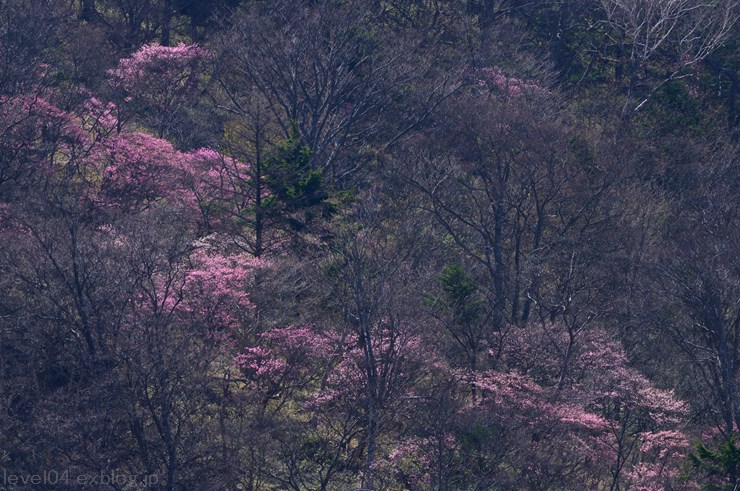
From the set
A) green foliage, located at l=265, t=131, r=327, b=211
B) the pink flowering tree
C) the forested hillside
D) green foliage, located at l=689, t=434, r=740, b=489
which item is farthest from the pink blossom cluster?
green foliage, located at l=689, t=434, r=740, b=489

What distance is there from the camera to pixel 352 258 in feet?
72.4

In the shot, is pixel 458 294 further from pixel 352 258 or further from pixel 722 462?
pixel 722 462

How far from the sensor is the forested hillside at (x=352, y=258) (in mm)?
20391

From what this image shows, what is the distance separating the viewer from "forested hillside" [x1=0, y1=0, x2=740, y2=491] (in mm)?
20391

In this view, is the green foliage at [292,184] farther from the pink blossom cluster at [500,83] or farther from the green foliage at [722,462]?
the pink blossom cluster at [500,83]

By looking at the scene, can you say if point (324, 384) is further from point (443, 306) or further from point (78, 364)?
point (78, 364)

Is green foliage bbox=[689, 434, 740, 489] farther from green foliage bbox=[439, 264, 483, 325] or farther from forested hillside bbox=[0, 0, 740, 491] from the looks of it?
green foliage bbox=[439, 264, 483, 325]

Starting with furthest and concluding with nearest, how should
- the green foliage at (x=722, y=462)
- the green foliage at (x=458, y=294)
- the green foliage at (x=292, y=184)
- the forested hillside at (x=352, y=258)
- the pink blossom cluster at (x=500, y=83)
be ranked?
the pink blossom cluster at (x=500, y=83)
the green foliage at (x=292, y=184)
the green foliage at (x=458, y=294)
the forested hillside at (x=352, y=258)
the green foliage at (x=722, y=462)

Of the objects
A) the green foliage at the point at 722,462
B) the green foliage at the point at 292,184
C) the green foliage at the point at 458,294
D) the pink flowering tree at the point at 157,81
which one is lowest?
the green foliage at the point at 722,462

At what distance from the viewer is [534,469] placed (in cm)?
2130

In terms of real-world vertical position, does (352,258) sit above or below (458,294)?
above

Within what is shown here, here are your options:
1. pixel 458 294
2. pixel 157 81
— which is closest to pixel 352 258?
pixel 458 294

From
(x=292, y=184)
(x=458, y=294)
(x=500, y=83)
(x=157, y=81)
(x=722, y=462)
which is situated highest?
(x=500, y=83)

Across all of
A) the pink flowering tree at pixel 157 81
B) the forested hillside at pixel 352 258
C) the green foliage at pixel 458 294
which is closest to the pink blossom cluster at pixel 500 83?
the forested hillside at pixel 352 258
